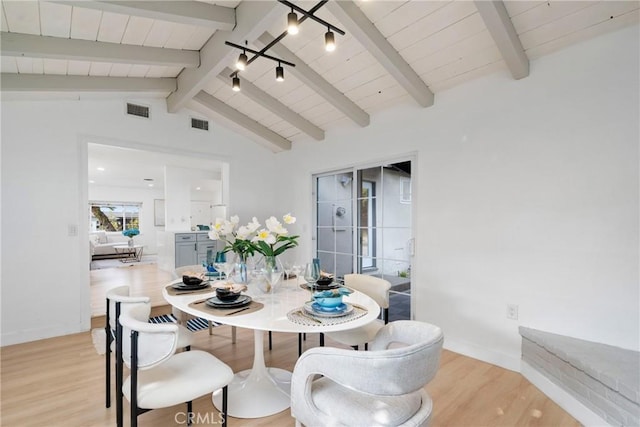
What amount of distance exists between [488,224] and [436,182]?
628 mm

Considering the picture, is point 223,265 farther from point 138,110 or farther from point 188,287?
point 138,110

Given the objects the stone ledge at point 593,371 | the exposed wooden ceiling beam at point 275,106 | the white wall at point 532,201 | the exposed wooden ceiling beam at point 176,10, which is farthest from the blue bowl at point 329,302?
the exposed wooden ceiling beam at point 275,106

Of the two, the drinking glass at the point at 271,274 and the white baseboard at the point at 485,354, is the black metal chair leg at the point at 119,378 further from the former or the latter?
the white baseboard at the point at 485,354

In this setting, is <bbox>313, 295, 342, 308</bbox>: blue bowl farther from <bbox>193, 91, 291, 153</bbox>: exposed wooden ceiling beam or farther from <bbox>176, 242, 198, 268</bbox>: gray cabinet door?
<bbox>176, 242, 198, 268</bbox>: gray cabinet door

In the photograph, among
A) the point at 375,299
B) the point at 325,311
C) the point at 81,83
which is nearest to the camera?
the point at 325,311

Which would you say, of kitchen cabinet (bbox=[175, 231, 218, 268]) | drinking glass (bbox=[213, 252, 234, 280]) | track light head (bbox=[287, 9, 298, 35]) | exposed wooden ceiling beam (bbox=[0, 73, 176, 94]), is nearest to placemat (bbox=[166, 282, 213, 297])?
drinking glass (bbox=[213, 252, 234, 280])

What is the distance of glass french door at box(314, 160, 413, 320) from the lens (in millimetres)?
3371

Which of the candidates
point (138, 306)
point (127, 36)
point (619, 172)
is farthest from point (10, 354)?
point (619, 172)

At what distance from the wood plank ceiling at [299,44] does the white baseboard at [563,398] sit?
2.31 meters

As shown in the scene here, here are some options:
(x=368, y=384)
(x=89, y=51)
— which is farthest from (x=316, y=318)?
(x=89, y=51)

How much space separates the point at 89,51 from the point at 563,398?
14.3 feet

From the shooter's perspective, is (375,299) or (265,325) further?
(375,299)

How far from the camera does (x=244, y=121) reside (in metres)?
4.29

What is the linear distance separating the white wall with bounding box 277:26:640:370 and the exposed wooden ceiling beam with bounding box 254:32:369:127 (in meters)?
0.43
